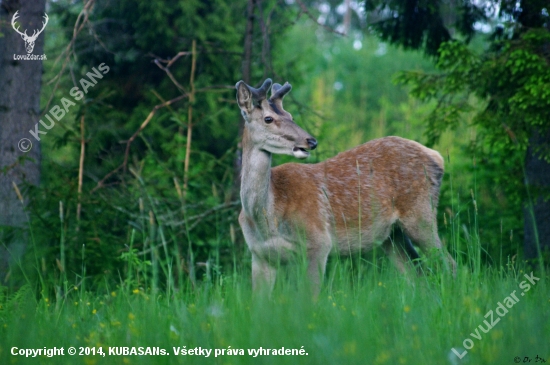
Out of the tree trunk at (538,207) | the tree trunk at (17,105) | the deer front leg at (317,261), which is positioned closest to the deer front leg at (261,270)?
the deer front leg at (317,261)

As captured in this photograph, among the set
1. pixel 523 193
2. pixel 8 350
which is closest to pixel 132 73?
pixel 523 193

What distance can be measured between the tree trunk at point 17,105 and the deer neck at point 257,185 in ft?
9.89

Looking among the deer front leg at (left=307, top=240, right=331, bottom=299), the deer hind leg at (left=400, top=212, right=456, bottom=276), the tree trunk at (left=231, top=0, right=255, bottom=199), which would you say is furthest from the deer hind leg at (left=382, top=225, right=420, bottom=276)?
the tree trunk at (left=231, top=0, right=255, bottom=199)

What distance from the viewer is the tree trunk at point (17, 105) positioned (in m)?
8.34

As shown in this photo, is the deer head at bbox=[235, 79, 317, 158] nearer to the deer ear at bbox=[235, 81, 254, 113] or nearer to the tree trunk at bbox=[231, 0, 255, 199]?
the deer ear at bbox=[235, 81, 254, 113]

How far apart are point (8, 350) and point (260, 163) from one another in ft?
9.73

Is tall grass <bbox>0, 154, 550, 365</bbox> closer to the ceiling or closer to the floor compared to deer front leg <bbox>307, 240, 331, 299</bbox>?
closer to the ceiling

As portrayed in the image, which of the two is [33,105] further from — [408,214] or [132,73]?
[408,214]

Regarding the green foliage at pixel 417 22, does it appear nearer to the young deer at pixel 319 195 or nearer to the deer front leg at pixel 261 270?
the young deer at pixel 319 195

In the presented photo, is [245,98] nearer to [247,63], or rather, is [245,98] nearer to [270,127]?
[270,127]

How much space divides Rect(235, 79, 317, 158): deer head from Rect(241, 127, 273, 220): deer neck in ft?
0.27

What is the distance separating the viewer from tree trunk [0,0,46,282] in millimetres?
8344

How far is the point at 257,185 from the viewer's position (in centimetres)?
658

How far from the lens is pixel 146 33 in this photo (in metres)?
11.7
